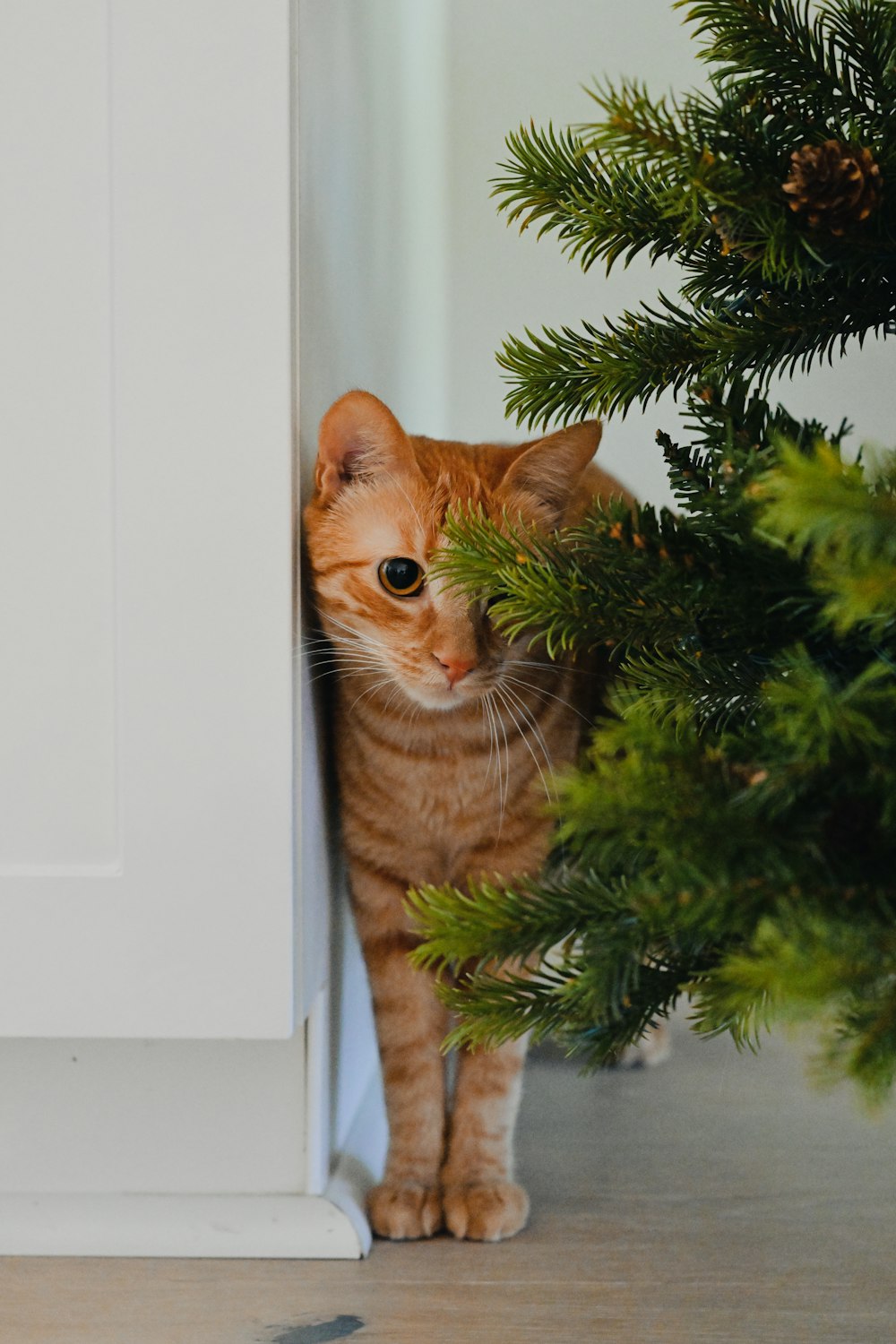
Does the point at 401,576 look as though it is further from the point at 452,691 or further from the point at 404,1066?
the point at 404,1066

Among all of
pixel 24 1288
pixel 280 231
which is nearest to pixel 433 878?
pixel 24 1288

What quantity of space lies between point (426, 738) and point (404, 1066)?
28 centimetres

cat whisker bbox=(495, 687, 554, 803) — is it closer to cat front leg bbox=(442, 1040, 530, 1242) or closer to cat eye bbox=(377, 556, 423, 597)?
cat eye bbox=(377, 556, 423, 597)

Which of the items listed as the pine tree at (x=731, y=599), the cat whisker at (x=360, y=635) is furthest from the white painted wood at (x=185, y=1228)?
the cat whisker at (x=360, y=635)

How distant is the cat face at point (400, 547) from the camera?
0.90 meters

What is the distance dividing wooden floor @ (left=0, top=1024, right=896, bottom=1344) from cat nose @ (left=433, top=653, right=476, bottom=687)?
1.32ft

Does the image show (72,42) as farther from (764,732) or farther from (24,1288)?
(24,1288)

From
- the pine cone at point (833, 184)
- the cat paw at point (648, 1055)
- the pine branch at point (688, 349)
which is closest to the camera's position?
the pine cone at point (833, 184)

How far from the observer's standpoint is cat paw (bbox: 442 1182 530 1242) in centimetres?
88

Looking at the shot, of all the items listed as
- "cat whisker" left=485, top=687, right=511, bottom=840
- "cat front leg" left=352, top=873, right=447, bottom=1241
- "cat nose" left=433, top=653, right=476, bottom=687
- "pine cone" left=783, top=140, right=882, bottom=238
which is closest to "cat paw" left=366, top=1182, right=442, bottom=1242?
"cat front leg" left=352, top=873, right=447, bottom=1241

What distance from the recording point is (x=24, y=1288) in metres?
0.81

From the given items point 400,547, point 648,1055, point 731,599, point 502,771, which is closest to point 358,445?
point 400,547

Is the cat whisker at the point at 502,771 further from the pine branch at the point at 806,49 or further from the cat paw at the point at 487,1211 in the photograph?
the pine branch at the point at 806,49

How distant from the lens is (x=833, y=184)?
51cm
